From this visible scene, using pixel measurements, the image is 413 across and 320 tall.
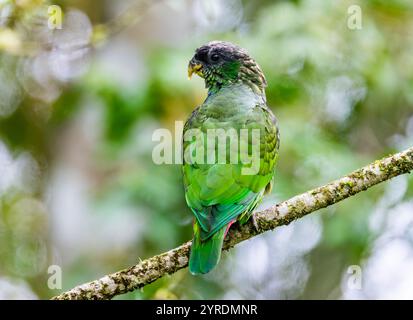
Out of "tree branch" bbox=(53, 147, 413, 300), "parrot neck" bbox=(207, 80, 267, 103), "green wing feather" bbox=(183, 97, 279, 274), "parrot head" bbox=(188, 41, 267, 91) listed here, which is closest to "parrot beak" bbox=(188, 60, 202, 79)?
"parrot head" bbox=(188, 41, 267, 91)

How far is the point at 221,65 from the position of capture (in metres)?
4.98

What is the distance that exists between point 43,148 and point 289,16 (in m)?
3.91

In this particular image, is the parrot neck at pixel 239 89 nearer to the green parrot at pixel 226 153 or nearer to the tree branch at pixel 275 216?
the green parrot at pixel 226 153

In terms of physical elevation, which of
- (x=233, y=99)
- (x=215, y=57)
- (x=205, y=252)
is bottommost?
(x=205, y=252)

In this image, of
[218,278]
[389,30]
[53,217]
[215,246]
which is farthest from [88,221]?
[215,246]

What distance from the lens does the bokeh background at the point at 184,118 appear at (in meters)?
6.66

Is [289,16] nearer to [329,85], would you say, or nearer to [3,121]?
[329,85]

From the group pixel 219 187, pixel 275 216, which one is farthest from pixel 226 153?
pixel 275 216

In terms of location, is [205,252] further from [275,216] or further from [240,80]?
[240,80]

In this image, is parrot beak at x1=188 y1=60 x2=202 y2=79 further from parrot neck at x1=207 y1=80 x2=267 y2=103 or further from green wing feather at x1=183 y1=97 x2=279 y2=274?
green wing feather at x1=183 y1=97 x2=279 y2=274

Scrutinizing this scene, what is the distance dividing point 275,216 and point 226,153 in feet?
1.75

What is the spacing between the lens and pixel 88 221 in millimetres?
7500

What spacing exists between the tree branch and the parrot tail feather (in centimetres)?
7

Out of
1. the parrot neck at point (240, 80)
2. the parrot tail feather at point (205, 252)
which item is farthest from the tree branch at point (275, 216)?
the parrot neck at point (240, 80)
